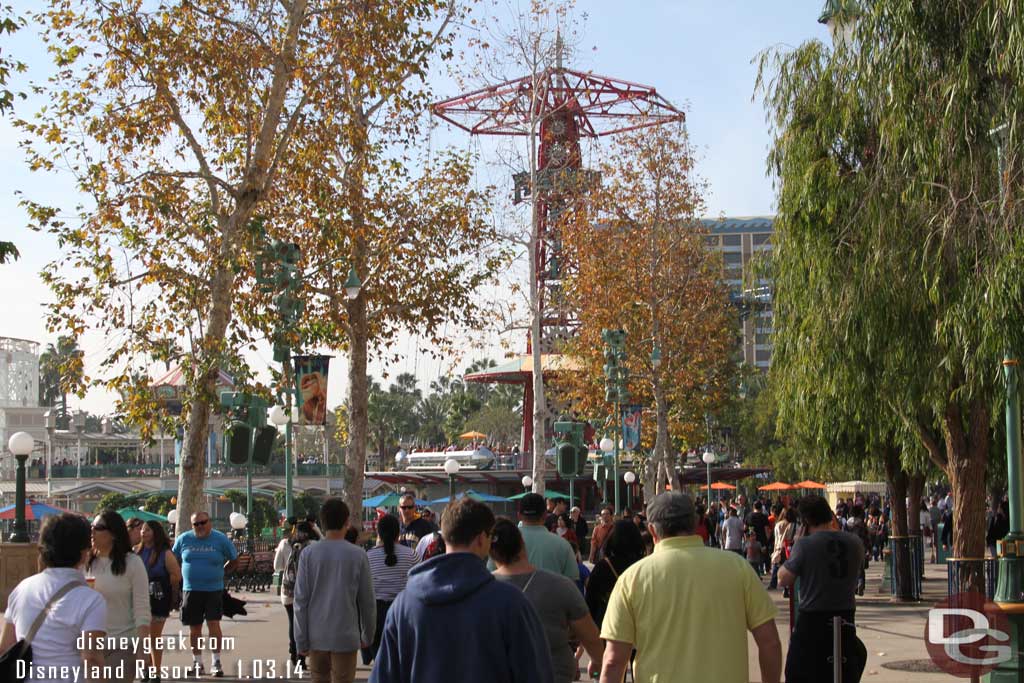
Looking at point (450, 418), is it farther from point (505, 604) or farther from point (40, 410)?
point (505, 604)

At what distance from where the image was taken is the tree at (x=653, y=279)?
122ft

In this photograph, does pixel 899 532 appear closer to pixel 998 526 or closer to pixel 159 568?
pixel 998 526

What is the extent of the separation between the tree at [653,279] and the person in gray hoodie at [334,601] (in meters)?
28.3

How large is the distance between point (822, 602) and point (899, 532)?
14973mm

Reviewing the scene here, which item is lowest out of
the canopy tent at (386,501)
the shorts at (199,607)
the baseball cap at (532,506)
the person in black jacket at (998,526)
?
the canopy tent at (386,501)

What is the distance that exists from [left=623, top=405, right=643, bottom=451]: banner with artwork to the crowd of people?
2308 centimetres

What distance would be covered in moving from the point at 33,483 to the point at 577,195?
168ft

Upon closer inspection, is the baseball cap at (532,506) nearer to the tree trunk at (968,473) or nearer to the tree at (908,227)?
the tree at (908,227)

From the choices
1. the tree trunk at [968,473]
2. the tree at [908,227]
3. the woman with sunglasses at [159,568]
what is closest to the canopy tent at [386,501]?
the tree at [908,227]

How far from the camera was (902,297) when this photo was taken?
15094 mm

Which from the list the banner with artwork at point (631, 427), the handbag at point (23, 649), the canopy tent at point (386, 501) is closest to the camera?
the handbag at point (23, 649)

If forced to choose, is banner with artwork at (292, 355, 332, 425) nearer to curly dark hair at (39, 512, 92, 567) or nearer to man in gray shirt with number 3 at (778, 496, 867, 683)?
man in gray shirt with number 3 at (778, 496, 867, 683)

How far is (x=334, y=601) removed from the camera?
8320 millimetres

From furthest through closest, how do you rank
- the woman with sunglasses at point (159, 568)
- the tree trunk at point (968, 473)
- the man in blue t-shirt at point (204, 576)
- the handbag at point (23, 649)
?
the tree trunk at point (968, 473) → the man in blue t-shirt at point (204, 576) → the woman with sunglasses at point (159, 568) → the handbag at point (23, 649)
